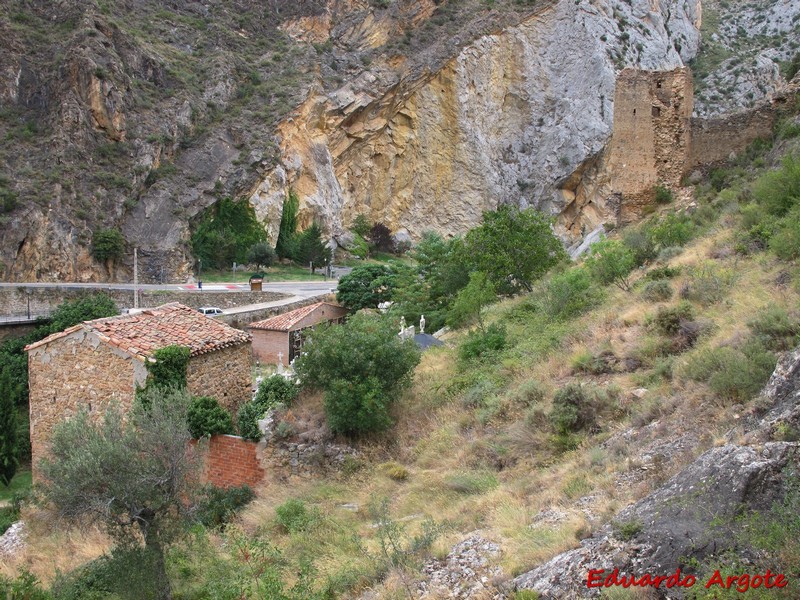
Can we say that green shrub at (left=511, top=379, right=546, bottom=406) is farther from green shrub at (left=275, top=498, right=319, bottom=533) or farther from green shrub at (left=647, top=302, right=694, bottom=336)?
green shrub at (left=275, top=498, right=319, bottom=533)

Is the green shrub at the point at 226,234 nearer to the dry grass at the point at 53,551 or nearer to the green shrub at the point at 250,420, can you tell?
the green shrub at the point at 250,420

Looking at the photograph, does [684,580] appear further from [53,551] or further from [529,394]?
[53,551]

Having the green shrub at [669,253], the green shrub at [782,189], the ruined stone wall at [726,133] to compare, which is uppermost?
the ruined stone wall at [726,133]

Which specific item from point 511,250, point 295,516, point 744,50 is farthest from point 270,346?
point 744,50

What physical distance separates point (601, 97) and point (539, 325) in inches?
1680

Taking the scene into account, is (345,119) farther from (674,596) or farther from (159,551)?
(674,596)

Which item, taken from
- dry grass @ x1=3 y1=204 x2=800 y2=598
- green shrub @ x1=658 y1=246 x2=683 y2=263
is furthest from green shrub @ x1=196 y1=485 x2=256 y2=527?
green shrub @ x1=658 y1=246 x2=683 y2=263

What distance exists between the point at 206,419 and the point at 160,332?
86.6 inches

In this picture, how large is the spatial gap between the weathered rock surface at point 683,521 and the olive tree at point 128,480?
438 cm

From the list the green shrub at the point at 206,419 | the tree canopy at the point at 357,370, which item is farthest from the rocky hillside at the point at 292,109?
the tree canopy at the point at 357,370

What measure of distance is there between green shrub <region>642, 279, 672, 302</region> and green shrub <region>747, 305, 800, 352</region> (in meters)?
3.36

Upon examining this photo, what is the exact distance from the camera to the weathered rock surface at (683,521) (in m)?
4.24

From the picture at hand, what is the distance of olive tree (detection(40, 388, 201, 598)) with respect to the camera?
281 inches

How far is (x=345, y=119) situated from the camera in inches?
1826
